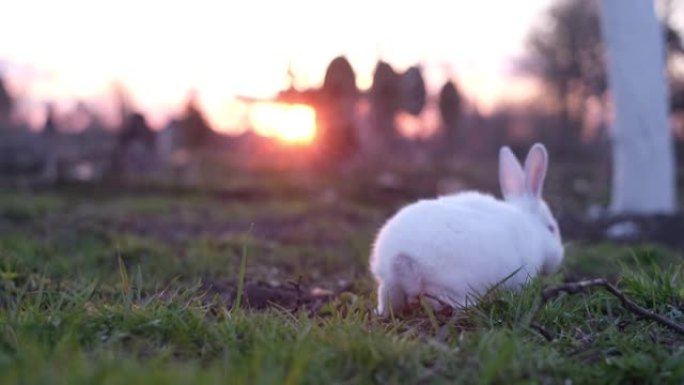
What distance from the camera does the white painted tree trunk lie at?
960 centimetres

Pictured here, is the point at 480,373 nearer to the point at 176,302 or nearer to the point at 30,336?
the point at 176,302

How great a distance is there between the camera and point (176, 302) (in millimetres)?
3424

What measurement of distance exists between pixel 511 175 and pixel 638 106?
4865 mm

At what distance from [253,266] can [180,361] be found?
298 centimetres

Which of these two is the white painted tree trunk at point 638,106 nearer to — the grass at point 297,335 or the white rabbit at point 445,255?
the grass at point 297,335

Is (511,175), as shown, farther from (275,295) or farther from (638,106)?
(638,106)

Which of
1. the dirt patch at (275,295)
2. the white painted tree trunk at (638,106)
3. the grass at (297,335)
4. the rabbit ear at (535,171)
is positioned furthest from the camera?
the white painted tree trunk at (638,106)

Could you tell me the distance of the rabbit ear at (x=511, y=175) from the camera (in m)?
5.57

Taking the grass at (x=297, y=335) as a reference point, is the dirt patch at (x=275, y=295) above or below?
below

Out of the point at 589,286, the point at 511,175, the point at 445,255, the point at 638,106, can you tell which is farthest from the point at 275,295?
the point at 638,106

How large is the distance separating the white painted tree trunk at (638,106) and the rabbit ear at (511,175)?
4.71 metres

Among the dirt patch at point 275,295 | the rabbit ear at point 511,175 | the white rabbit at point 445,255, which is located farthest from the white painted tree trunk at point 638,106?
the dirt patch at point 275,295

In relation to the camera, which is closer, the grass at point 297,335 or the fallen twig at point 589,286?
the grass at point 297,335

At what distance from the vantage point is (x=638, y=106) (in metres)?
9.82
